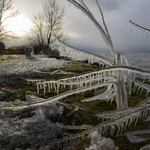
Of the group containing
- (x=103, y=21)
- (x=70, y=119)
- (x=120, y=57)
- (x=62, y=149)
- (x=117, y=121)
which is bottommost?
(x=70, y=119)

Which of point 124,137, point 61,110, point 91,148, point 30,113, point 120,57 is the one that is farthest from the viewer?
point 61,110

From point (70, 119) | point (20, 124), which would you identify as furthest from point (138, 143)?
point (20, 124)

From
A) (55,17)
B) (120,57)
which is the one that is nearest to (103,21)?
(120,57)

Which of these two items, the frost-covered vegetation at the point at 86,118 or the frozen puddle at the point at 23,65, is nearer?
the frost-covered vegetation at the point at 86,118

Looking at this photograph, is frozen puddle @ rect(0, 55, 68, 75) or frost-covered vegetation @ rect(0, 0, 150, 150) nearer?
frost-covered vegetation @ rect(0, 0, 150, 150)

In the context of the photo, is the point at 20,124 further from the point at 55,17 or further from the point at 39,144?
the point at 55,17

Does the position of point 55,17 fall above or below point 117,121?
above

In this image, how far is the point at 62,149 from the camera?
0.94 metres

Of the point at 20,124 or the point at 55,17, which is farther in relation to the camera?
the point at 55,17

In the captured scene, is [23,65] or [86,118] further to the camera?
[23,65]

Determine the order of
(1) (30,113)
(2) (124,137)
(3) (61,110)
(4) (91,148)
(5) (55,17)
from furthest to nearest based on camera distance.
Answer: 1. (5) (55,17)
2. (3) (61,110)
3. (1) (30,113)
4. (2) (124,137)
5. (4) (91,148)

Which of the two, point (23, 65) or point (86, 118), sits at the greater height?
point (23, 65)

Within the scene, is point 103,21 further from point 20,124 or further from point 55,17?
point 55,17

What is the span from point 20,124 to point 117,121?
3.55 feet
